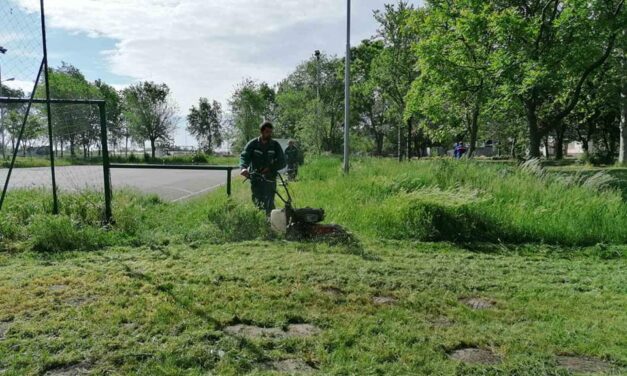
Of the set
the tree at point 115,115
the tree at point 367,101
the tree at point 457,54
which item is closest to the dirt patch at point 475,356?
the tree at point 457,54

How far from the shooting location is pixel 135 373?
290 cm

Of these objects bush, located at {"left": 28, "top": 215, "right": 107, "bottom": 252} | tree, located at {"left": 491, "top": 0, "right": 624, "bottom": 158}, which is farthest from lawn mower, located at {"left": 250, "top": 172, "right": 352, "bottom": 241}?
tree, located at {"left": 491, "top": 0, "right": 624, "bottom": 158}

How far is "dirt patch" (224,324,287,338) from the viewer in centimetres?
352

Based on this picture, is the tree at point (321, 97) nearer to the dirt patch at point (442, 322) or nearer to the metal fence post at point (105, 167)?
the metal fence post at point (105, 167)

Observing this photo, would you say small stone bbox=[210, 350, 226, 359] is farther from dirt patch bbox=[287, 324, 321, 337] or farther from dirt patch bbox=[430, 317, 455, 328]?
dirt patch bbox=[430, 317, 455, 328]

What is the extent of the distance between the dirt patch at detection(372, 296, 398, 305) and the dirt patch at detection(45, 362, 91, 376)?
7.71ft

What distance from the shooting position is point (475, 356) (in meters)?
3.24

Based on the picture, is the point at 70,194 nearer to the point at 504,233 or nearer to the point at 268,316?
the point at 268,316

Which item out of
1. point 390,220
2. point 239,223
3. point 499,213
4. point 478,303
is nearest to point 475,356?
point 478,303

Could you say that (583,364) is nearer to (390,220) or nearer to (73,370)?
(73,370)

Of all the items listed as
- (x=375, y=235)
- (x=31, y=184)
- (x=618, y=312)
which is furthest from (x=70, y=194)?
(x=618, y=312)

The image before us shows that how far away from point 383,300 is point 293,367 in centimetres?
150

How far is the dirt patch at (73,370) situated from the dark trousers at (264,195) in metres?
4.82

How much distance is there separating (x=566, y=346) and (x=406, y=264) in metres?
2.37
